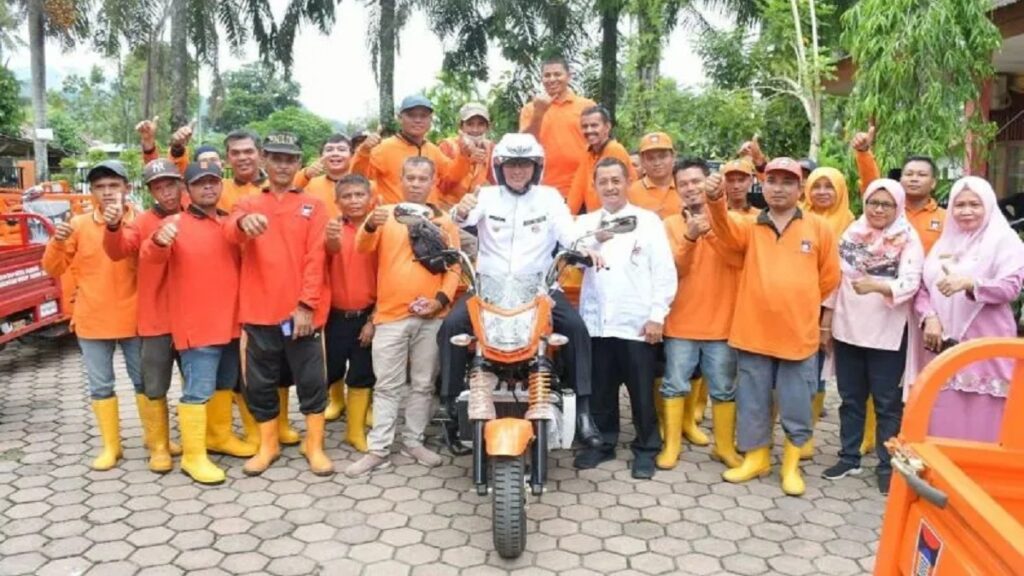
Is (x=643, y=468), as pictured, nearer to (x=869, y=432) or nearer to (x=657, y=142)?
(x=869, y=432)

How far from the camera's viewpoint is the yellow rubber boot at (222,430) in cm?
479

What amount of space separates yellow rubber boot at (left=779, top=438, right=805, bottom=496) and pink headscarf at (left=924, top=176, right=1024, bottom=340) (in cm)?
100

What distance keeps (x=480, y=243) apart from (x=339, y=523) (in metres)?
1.66

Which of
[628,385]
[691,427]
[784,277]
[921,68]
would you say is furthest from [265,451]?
[921,68]

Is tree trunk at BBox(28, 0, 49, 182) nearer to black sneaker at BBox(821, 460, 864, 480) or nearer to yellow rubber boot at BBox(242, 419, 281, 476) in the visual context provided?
yellow rubber boot at BBox(242, 419, 281, 476)

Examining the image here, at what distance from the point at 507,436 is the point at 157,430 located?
2.26m

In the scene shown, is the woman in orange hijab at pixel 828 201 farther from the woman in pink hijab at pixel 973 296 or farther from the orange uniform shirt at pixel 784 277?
the woman in pink hijab at pixel 973 296

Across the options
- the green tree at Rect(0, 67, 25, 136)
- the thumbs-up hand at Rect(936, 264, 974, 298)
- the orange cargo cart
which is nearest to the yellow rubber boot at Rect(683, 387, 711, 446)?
the thumbs-up hand at Rect(936, 264, 974, 298)

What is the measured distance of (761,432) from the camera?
450 centimetres

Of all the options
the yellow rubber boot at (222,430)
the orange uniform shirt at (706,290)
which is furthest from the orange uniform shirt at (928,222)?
the yellow rubber boot at (222,430)

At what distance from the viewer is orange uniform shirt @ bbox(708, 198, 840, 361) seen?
4.21 meters

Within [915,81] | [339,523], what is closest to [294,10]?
[915,81]

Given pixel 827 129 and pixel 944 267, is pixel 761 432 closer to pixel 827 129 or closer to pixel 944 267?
pixel 944 267

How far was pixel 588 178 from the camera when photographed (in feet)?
18.0
